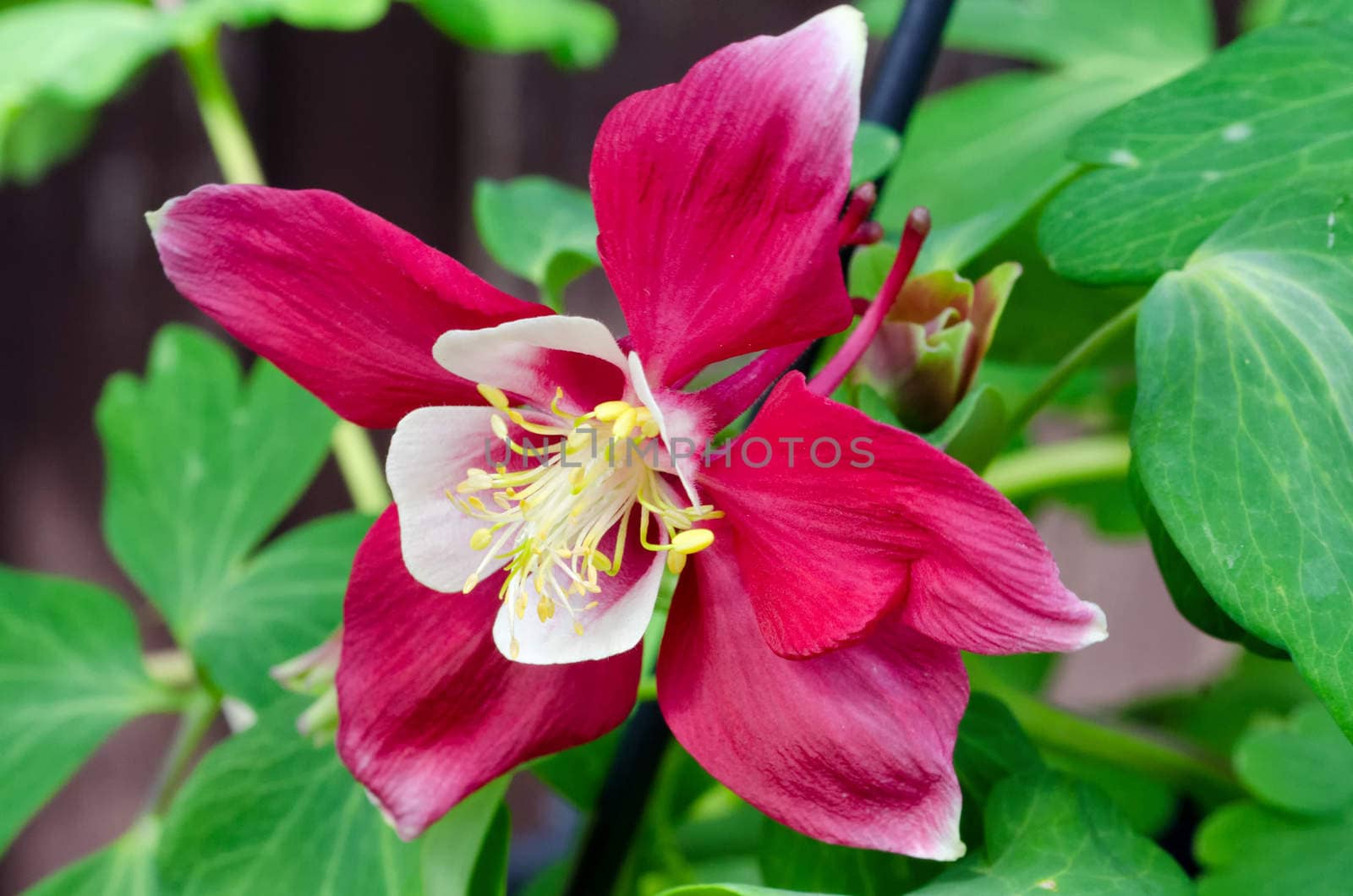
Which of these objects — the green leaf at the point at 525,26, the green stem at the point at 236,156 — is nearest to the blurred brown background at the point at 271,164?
the green leaf at the point at 525,26

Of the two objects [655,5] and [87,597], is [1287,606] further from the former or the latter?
[655,5]

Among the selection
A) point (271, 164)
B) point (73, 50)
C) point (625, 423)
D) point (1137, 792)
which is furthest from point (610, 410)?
point (271, 164)

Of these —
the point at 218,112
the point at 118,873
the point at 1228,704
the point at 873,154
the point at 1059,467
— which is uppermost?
the point at 873,154

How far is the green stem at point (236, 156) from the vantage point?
68 cm

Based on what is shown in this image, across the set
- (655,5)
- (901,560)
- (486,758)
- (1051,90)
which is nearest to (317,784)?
(486,758)

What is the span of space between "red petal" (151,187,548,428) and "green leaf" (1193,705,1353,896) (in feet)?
1.25

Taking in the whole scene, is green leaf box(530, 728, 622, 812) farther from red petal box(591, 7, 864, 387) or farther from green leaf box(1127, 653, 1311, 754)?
→ green leaf box(1127, 653, 1311, 754)

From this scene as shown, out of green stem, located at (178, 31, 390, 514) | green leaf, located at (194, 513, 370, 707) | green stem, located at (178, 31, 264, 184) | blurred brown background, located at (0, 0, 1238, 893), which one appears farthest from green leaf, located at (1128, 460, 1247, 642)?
blurred brown background, located at (0, 0, 1238, 893)

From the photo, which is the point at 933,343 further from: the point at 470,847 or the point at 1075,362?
the point at 470,847

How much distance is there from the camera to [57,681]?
58cm

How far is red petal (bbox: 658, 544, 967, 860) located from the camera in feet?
0.88

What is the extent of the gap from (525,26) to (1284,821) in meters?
0.66

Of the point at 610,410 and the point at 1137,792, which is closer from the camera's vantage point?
the point at 610,410

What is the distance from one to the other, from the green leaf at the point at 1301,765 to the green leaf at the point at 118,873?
0.49 meters
